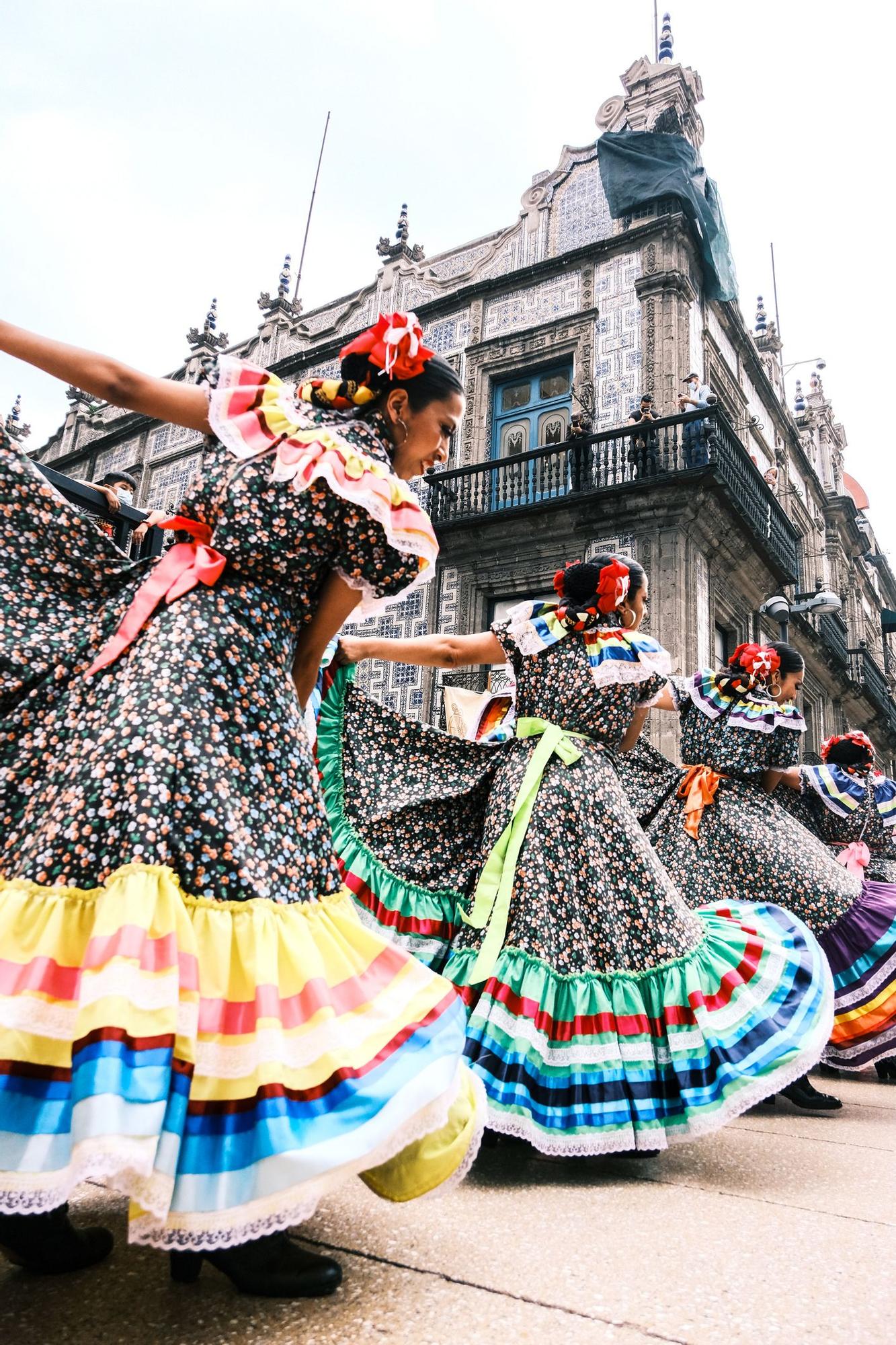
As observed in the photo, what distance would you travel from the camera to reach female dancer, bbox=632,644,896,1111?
3.51 m

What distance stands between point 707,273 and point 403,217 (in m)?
5.67

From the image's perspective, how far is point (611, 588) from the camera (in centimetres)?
289

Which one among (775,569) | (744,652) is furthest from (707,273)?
(744,652)

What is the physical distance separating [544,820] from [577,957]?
1.27 feet

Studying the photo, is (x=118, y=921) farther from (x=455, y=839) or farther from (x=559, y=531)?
(x=559, y=531)

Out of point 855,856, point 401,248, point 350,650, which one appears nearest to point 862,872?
point 855,856

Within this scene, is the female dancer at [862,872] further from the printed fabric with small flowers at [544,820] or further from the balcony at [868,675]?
the balcony at [868,675]

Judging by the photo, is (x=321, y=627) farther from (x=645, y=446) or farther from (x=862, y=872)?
(x=645, y=446)

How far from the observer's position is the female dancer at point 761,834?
3.51 meters

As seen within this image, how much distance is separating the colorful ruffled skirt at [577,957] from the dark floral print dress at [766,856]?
0.92 m

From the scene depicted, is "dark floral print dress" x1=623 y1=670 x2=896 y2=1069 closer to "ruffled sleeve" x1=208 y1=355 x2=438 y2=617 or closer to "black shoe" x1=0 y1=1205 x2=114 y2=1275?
"ruffled sleeve" x1=208 y1=355 x2=438 y2=617

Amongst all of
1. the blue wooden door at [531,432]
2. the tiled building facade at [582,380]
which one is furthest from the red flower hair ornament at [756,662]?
the blue wooden door at [531,432]

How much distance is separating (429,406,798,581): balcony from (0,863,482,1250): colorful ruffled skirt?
10.4m

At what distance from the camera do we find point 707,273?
12.9 m
